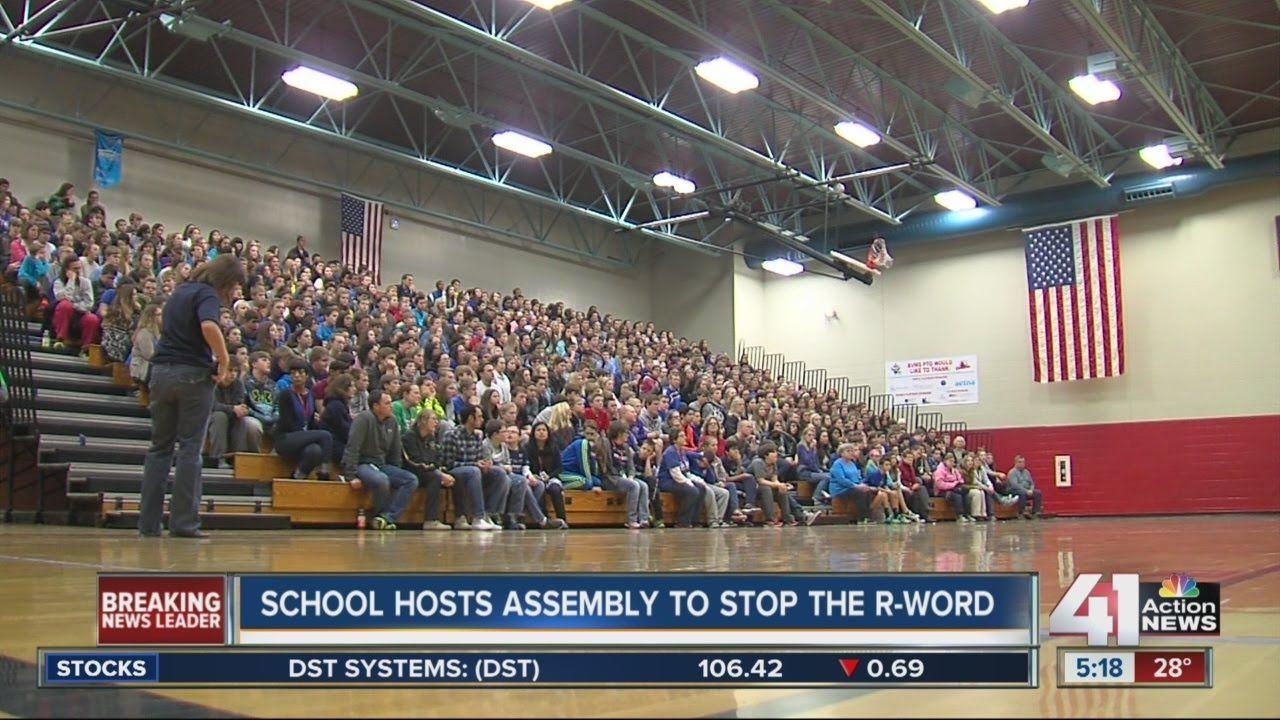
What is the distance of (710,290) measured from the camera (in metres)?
23.8

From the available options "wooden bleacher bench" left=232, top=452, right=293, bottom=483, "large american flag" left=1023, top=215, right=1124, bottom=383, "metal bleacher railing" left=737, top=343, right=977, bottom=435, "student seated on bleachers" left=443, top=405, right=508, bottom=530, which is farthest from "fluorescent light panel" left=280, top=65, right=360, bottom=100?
"large american flag" left=1023, top=215, right=1124, bottom=383

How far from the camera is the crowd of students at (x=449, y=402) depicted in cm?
821

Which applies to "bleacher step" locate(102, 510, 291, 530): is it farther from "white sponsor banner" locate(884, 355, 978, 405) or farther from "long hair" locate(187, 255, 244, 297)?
"white sponsor banner" locate(884, 355, 978, 405)

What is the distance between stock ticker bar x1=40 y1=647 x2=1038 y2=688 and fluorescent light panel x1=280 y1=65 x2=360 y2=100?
13325 millimetres

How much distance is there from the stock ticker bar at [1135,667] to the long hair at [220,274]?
455 cm

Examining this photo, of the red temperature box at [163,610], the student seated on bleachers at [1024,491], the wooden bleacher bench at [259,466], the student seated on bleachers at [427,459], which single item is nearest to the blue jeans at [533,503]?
the student seated on bleachers at [427,459]

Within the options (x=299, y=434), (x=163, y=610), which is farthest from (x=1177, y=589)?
(x=299, y=434)

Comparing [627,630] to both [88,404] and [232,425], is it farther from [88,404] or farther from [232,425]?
[88,404]

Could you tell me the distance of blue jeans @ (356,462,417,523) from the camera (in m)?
7.73

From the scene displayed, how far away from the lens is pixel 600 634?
1.08 meters

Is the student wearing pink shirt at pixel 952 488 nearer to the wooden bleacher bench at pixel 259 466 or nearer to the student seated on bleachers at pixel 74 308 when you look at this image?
the wooden bleacher bench at pixel 259 466

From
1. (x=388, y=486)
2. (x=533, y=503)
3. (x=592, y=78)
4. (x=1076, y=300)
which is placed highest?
(x=592, y=78)

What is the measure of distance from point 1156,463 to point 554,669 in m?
20.8

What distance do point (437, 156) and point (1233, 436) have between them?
52.3 ft
